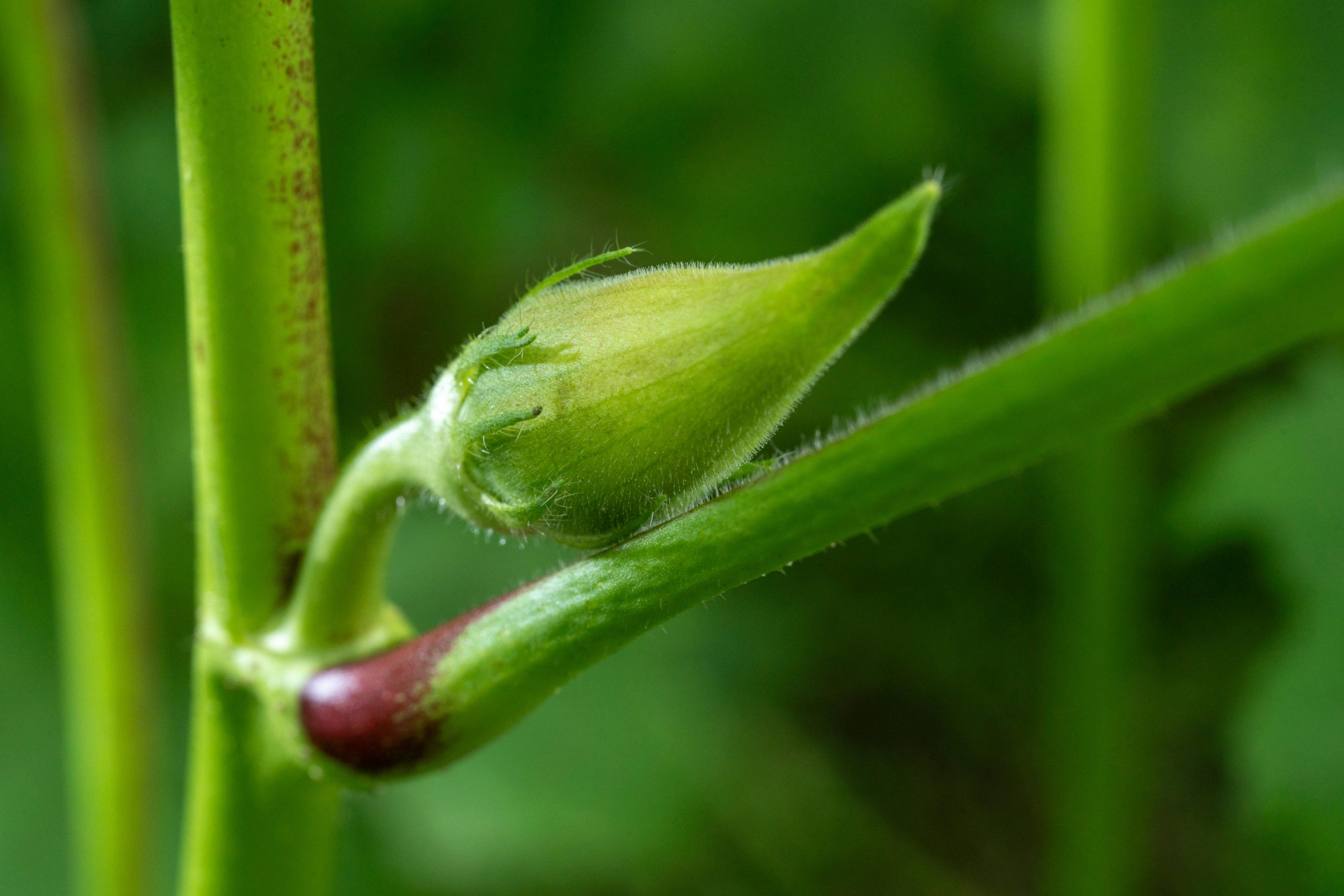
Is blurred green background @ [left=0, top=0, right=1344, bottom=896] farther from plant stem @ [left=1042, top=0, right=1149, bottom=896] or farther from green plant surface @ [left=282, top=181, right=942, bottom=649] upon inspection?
green plant surface @ [left=282, top=181, right=942, bottom=649]

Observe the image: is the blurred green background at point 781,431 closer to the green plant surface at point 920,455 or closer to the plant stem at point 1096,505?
the plant stem at point 1096,505

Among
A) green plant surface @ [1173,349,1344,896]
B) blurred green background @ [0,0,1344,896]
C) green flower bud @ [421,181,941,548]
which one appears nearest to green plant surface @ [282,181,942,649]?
green flower bud @ [421,181,941,548]

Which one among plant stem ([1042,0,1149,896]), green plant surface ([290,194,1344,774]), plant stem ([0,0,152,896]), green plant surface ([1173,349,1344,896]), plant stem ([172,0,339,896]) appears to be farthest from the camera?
plant stem ([1042,0,1149,896])

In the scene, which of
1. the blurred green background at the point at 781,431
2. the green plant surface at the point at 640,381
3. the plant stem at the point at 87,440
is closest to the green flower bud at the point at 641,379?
the green plant surface at the point at 640,381

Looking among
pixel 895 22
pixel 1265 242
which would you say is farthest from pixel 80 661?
pixel 895 22

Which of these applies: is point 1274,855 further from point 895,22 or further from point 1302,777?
point 895,22
